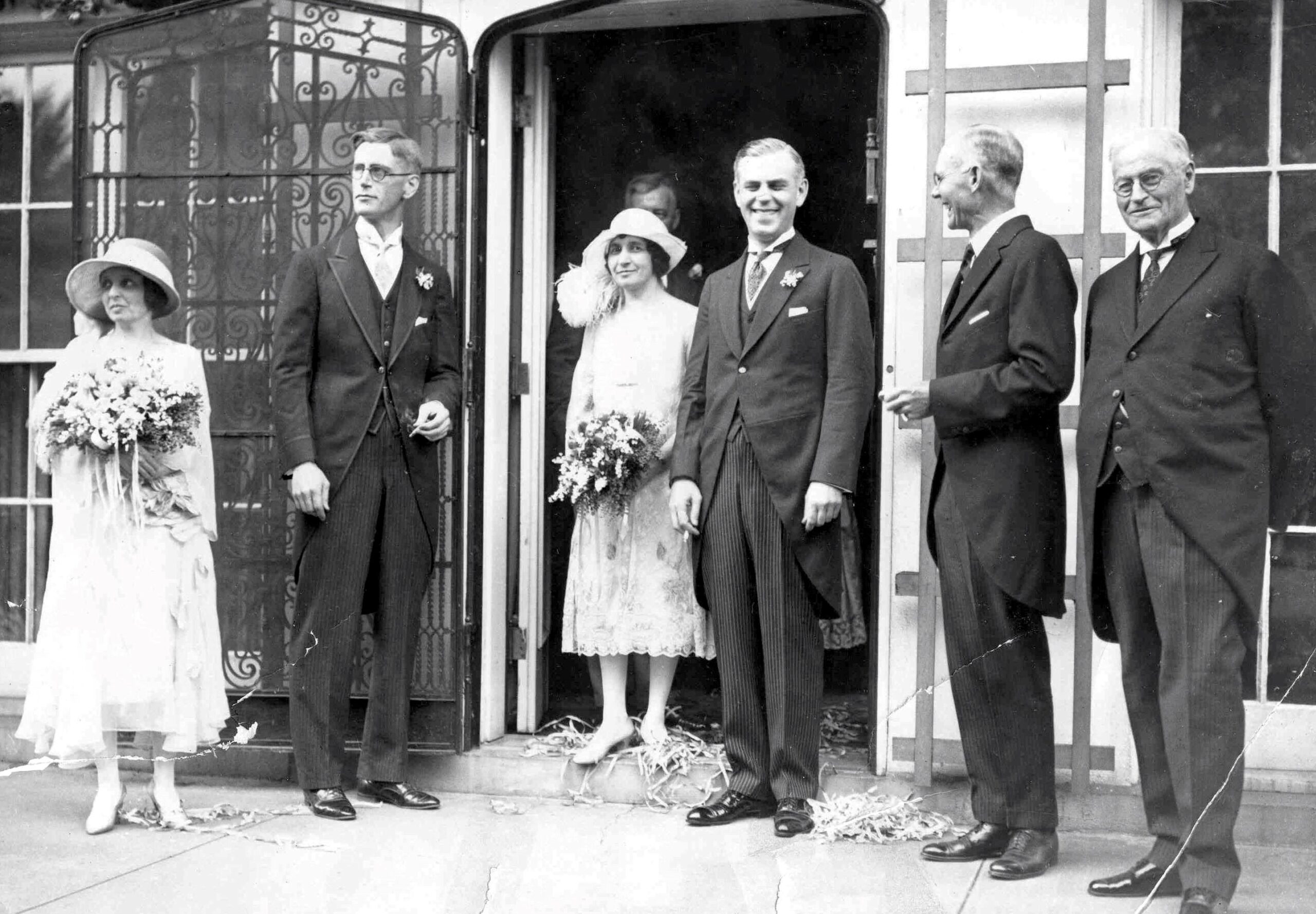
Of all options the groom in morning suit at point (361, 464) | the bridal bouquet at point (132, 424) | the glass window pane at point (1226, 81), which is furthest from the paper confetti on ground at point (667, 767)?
the glass window pane at point (1226, 81)

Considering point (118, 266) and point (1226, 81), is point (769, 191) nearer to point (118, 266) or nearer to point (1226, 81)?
point (1226, 81)

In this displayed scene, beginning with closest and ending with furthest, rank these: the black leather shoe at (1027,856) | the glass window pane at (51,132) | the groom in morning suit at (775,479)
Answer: the black leather shoe at (1027,856) < the groom in morning suit at (775,479) < the glass window pane at (51,132)

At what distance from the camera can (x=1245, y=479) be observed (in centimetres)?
366

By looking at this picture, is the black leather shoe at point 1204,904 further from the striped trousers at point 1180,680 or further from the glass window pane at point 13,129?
the glass window pane at point 13,129

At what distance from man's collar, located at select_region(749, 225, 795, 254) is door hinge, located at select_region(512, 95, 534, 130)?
1.23 metres

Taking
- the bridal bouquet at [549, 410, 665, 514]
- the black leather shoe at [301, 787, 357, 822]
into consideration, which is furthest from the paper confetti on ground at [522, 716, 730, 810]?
the bridal bouquet at [549, 410, 665, 514]

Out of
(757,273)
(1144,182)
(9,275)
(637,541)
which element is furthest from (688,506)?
(9,275)

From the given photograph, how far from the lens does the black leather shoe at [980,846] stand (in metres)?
4.18

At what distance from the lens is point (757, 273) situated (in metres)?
4.79

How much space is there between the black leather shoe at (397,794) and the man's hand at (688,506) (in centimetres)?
125

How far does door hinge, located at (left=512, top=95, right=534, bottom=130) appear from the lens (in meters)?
5.52

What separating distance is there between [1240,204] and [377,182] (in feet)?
9.33

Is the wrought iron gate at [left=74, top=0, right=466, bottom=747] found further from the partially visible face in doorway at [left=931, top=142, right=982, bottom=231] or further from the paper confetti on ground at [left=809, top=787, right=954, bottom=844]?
the partially visible face in doorway at [left=931, top=142, right=982, bottom=231]

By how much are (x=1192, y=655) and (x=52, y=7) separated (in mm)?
4846
